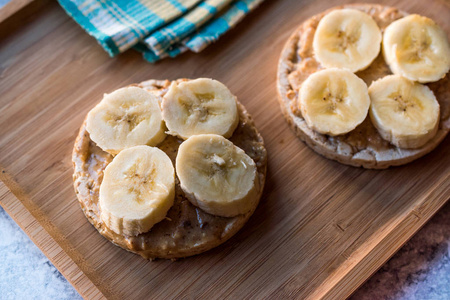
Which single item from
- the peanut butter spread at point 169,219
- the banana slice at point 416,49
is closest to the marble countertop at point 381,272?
the peanut butter spread at point 169,219

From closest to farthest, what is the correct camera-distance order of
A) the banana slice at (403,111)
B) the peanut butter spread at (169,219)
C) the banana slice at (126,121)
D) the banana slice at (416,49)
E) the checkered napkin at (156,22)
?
the peanut butter spread at (169,219) < the banana slice at (126,121) < the banana slice at (403,111) < the banana slice at (416,49) < the checkered napkin at (156,22)

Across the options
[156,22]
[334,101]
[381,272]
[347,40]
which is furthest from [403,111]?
[156,22]

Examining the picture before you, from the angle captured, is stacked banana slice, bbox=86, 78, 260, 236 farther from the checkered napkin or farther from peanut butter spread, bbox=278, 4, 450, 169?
the checkered napkin

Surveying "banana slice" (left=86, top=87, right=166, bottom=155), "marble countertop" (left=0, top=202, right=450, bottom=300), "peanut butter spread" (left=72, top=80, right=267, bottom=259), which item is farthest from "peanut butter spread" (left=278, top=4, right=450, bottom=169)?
"banana slice" (left=86, top=87, right=166, bottom=155)

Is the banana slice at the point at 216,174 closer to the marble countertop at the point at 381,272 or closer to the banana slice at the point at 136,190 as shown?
the banana slice at the point at 136,190

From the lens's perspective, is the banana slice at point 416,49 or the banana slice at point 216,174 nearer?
the banana slice at point 216,174

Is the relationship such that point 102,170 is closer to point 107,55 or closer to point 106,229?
point 106,229
